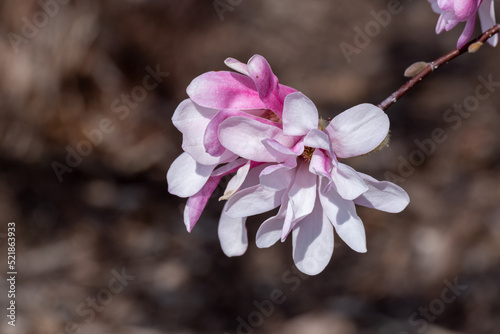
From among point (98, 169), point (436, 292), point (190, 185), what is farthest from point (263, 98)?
point (436, 292)

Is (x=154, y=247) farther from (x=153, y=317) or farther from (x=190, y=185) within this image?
(x=190, y=185)

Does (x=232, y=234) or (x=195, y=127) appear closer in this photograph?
(x=195, y=127)

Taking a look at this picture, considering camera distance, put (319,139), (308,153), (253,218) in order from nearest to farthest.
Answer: (319,139), (308,153), (253,218)

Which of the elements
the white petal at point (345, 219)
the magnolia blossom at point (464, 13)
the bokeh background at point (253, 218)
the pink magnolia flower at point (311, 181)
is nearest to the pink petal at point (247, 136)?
the pink magnolia flower at point (311, 181)

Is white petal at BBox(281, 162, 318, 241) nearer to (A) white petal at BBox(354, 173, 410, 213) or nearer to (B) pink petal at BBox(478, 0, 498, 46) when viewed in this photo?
(A) white petal at BBox(354, 173, 410, 213)

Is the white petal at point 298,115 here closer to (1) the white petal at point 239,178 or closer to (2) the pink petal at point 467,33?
(1) the white petal at point 239,178

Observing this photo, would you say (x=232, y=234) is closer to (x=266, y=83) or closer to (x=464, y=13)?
(x=266, y=83)

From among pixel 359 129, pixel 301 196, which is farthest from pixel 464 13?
pixel 301 196
